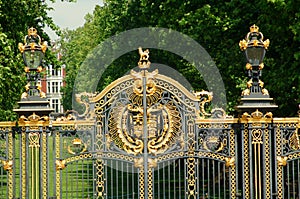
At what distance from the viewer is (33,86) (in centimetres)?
1112

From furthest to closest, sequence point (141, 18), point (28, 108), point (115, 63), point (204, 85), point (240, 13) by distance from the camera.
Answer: point (115, 63) < point (141, 18) < point (204, 85) < point (240, 13) < point (28, 108)

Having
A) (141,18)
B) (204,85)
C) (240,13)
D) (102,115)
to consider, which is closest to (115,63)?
(141,18)

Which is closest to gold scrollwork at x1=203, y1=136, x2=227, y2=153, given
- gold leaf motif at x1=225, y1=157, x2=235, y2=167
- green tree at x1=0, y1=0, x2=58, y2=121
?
gold leaf motif at x1=225, y1=157, x2=235, y2=167

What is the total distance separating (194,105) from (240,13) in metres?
7.52

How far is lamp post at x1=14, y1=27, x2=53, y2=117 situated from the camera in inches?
433

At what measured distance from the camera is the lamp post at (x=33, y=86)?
36.1 ft

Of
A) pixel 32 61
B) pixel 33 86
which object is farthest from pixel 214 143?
pixel 32 61

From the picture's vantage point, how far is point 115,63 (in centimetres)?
2972

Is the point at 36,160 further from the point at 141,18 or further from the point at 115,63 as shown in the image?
the point at 115,63

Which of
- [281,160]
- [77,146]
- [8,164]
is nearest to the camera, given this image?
[8,164]

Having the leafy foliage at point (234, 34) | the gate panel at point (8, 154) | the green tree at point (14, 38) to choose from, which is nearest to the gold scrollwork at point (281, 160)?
the leafy foliage at point (234, 34)

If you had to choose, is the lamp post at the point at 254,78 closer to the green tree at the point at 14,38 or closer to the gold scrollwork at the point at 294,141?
the gold scrollwork at the point at 294,141

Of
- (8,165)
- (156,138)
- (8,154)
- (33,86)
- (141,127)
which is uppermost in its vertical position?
(33,86)

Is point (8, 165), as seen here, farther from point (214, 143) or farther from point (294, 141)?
point (294, 141)
